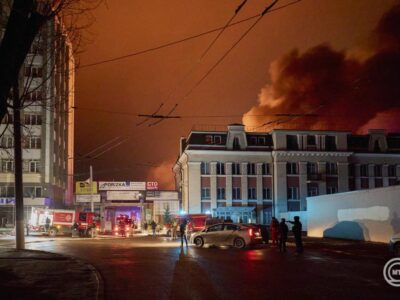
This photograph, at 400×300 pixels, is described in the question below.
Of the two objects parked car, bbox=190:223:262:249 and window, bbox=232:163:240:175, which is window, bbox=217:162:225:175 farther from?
parked car, bbox=190:223:262:249

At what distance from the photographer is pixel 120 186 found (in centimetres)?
8200

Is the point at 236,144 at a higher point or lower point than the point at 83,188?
higher

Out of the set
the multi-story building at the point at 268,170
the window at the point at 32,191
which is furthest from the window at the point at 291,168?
the window at the point at 32,191

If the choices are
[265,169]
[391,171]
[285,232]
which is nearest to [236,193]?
[265,169]

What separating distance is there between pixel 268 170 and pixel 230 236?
44.6 m

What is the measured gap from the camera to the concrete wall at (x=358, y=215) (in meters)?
A: 32.3

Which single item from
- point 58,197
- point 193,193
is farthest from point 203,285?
point 58,197

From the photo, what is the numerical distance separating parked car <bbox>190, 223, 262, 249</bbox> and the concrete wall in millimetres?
7887

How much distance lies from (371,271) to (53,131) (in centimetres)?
6067

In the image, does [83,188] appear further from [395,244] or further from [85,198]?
[395,244]

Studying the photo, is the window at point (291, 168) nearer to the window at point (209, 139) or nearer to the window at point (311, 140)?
the window at point (311, 140)

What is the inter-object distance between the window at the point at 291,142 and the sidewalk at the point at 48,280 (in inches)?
2217

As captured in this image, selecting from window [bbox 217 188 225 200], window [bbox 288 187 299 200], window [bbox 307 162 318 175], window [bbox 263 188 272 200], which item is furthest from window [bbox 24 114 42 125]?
window [bbox 307 162 318 175]

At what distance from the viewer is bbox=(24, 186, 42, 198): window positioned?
69.6m
